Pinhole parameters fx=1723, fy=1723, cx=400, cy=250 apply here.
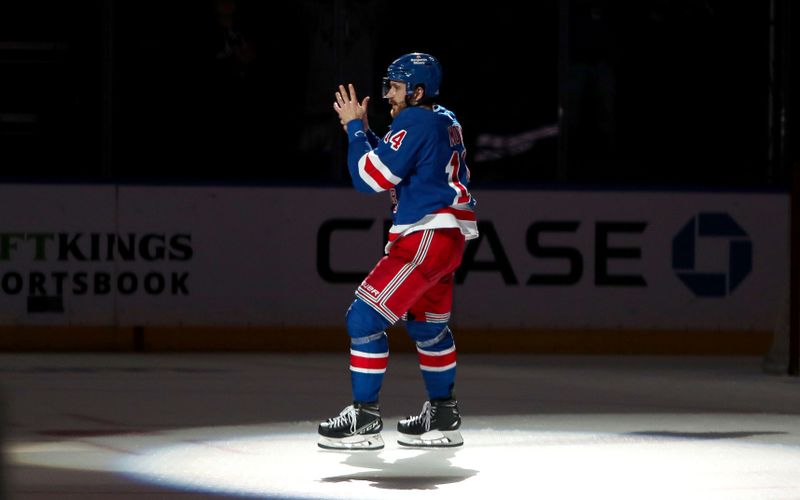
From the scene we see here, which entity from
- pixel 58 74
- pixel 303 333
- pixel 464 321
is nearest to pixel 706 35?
pixel 464 321

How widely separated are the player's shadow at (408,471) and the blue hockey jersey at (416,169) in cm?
97

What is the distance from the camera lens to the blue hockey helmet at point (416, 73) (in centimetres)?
749

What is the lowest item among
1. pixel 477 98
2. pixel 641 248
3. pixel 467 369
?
pixel 467 369

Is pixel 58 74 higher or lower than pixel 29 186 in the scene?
higher

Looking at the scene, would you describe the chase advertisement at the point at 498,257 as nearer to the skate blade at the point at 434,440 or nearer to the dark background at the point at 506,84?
the dark background at the point at 506,84

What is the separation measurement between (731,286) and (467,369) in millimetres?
2391

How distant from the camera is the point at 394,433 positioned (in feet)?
26.2

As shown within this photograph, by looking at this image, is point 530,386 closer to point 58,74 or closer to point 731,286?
point 731,286

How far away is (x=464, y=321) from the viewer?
1263cm

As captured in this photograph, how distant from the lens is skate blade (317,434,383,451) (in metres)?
7.34

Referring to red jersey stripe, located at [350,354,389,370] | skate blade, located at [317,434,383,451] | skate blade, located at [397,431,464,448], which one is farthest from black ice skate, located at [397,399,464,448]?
red jersey stripe, located at [350,354,389,370]

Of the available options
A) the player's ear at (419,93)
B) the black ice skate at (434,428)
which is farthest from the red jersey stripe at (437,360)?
the player's ear at (419,93)

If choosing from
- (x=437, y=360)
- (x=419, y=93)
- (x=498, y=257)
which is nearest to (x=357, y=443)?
(x=437, y=360)

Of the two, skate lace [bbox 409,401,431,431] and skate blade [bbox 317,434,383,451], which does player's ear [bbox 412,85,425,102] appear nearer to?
skate lace [bbox 409,401,431,431]
